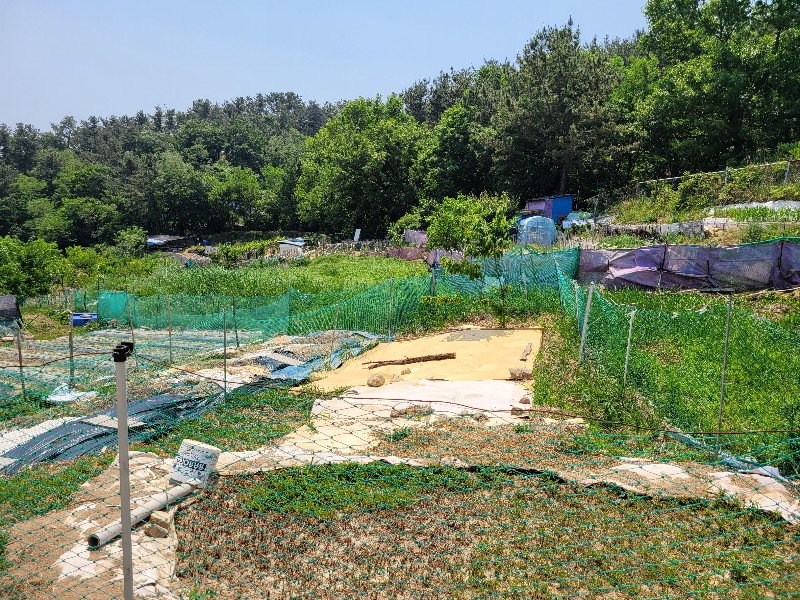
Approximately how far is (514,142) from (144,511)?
31.8 metres

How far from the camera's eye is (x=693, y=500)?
5.46 meters

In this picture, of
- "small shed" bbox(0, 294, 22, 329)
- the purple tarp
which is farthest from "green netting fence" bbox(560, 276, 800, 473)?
"small shed" bbox(0, 294, 22, 329)

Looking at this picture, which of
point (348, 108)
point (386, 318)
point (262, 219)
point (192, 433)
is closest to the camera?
point (192, 433)

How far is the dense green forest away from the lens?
94.0 ft

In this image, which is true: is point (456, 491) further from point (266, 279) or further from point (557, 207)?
point (557, 207)

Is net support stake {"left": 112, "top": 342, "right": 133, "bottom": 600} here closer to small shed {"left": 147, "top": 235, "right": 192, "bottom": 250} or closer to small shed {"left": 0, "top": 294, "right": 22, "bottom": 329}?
small shed {"left": 0, "top": 294, "right": 22, "bottom": 329}

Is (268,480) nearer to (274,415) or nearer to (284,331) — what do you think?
(274,415)

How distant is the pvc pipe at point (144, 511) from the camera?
4883 millimetres

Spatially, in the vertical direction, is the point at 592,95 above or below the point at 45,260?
above

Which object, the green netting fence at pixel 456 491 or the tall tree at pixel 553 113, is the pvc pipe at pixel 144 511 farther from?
the tall tree at pixel 553 113

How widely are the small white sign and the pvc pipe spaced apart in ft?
0.26

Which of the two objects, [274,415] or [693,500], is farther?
[274,415]

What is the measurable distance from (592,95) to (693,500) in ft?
101

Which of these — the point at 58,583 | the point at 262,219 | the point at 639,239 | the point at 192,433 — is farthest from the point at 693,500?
the point at 262,219
